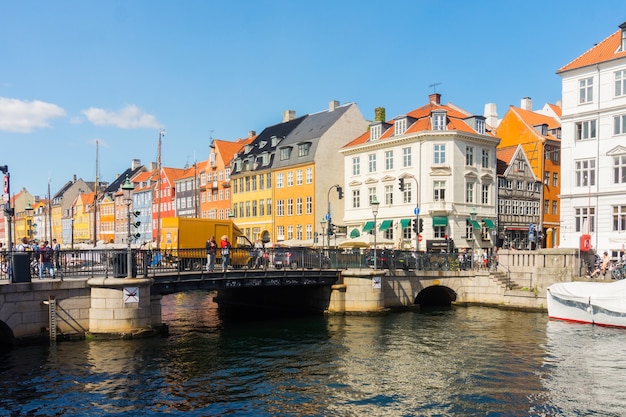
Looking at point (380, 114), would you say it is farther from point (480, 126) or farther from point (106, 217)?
point (106, 217)

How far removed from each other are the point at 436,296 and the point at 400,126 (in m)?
20.9

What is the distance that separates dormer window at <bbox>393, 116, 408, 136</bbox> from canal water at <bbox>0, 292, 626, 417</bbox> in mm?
30792

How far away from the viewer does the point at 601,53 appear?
1683 inches

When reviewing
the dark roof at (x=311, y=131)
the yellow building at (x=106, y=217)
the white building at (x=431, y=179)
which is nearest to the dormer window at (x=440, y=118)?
the white building at (x=431, y=179)

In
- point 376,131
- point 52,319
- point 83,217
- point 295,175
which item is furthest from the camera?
point 83,217

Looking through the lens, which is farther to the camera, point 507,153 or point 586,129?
point 507,153

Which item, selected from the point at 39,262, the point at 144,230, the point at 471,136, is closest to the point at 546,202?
the point at 471,136

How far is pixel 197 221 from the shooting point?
39.3 metres

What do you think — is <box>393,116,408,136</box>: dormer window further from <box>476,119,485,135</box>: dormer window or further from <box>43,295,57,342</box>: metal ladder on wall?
<box>43,295,57,342</box>: metal ladder on wall

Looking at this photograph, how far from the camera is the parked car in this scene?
33.4 meters

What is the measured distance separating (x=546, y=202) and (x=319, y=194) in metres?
23.6

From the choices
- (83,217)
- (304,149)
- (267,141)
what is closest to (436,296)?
(304,149)

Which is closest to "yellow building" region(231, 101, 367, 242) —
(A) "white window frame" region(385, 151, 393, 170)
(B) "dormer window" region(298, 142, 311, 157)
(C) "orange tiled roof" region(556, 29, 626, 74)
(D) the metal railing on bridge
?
(B) "dormer window" region(298, 142, 311, 157)

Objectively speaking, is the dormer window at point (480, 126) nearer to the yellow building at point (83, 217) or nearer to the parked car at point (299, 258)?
the parked car at point (299, 258)
